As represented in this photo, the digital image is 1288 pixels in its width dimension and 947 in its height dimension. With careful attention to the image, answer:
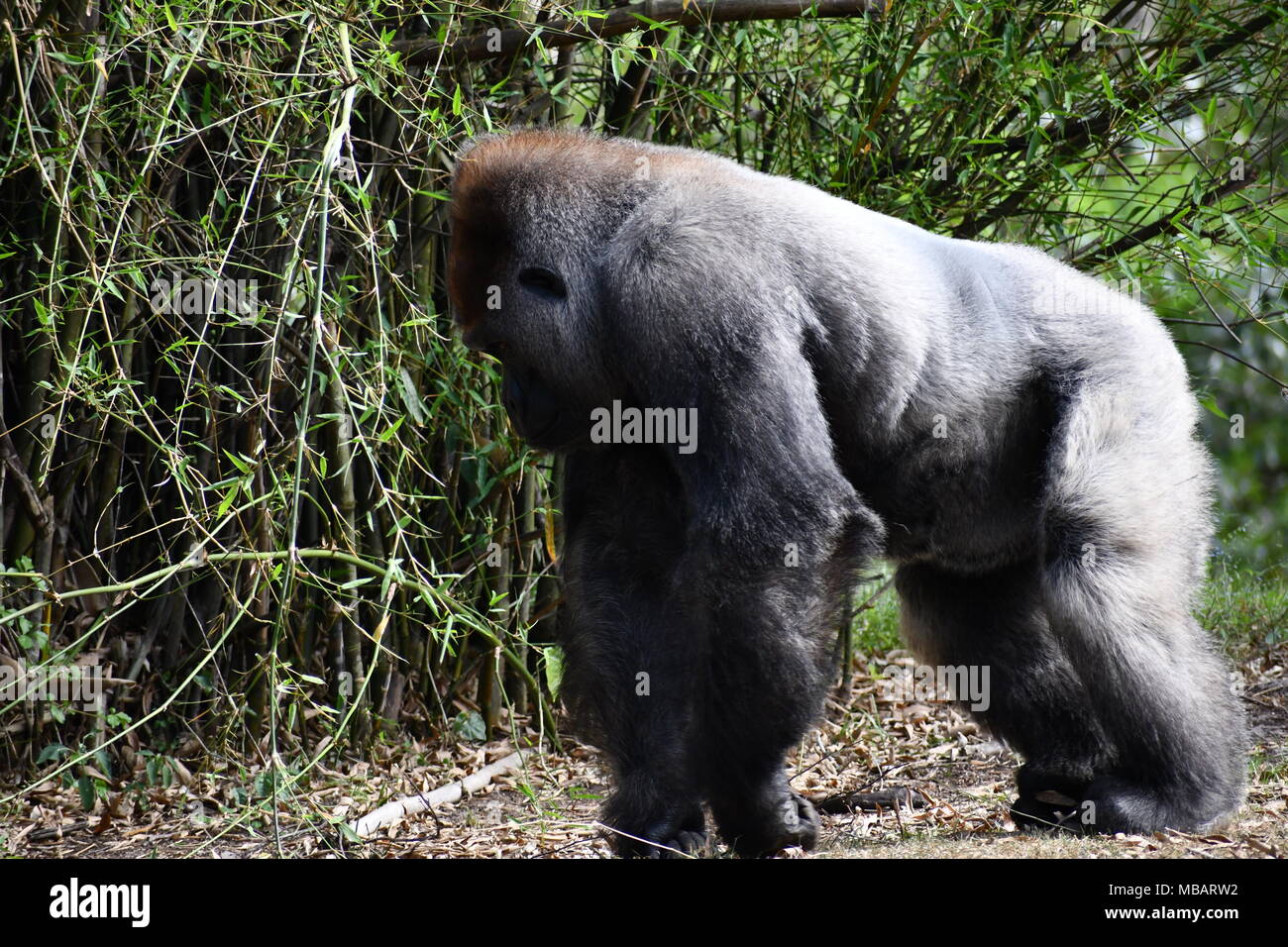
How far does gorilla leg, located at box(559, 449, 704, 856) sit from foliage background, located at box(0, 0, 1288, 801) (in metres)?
0.52

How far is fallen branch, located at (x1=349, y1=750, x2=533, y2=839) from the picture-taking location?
4.10m

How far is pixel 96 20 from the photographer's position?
4414 mm

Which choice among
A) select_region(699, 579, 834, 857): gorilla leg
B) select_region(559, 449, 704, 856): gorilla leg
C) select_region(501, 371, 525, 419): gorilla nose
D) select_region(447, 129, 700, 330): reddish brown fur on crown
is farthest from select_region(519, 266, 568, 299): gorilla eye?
select_region(699, 579, 834, 857): gorilla leg

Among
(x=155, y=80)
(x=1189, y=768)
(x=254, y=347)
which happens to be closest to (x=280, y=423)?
(x=254, y=347)

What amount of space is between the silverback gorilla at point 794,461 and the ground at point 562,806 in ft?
0.87

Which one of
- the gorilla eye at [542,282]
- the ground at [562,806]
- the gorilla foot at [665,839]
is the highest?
the gorilla eye at [542,282]

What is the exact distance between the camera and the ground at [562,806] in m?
3.62

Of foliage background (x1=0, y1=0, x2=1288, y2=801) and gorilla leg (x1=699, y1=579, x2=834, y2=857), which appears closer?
gorilla leg (x1=699, y1=579, x2=834, y2=857)

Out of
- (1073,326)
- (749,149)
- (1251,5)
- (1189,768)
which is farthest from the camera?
(749,149)

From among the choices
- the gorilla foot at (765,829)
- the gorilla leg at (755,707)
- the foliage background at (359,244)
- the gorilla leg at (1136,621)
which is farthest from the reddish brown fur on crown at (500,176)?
the gorilla foot at (765,829)

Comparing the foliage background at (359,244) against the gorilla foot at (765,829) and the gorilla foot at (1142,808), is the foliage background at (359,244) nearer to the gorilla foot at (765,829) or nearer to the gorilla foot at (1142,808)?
the gorilla foot at (765,829)

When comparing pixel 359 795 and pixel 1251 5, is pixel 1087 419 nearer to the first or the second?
pixel 1251 5

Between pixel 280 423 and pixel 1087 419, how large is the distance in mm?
2772

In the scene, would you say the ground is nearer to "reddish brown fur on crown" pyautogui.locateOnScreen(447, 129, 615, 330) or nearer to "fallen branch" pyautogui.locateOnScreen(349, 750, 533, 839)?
"fallen branch" pyautogui.locateOnScreen(349, 750, 533, 839)
